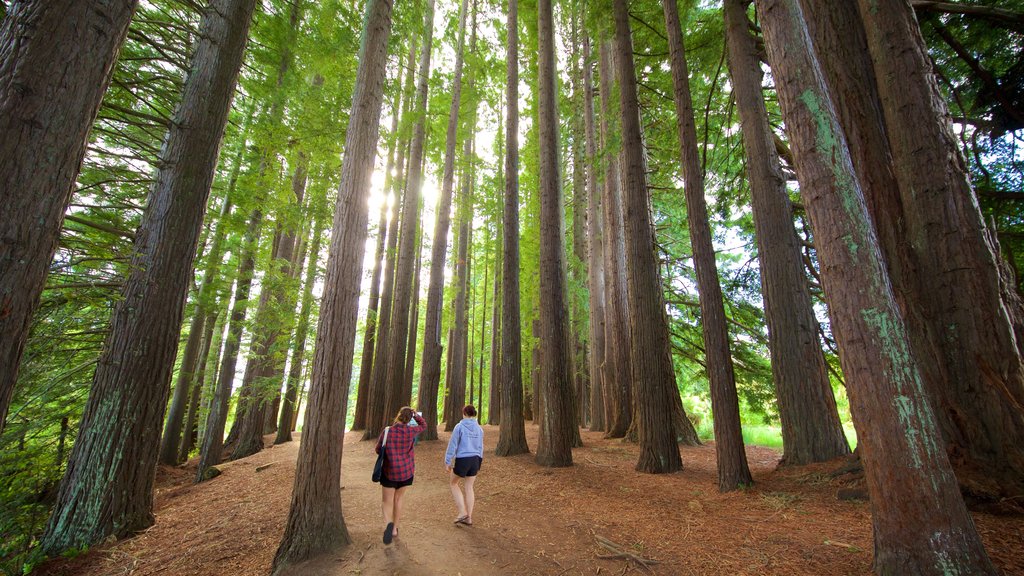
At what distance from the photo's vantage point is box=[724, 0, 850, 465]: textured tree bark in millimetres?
5871

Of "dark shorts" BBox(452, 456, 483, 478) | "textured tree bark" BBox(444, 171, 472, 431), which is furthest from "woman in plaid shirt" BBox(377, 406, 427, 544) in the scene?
"textured tree bark" BBox(444, 171, 472, 431)

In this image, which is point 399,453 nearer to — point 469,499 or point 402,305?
point 469,499

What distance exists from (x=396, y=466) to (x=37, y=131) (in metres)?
4.11

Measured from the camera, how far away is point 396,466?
452 centimetres

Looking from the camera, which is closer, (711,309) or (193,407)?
(711,309)

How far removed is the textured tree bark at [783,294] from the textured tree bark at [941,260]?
179 centimetres

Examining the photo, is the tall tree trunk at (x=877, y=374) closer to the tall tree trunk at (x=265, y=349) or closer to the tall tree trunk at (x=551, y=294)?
the tall tree trunk at (x=551, y=294)

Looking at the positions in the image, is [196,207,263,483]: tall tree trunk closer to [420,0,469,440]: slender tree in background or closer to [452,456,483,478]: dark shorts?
[420,0,469,440]: slender tree in background

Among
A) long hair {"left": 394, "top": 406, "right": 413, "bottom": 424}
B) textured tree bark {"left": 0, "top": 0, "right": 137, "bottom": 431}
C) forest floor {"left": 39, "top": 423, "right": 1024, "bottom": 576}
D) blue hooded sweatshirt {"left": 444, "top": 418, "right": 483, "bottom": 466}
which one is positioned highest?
textured tree bark {"left": 0, "top": 0, "right": 137, "bottom": 431}

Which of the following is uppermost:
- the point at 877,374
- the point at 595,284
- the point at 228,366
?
the point at 595,284

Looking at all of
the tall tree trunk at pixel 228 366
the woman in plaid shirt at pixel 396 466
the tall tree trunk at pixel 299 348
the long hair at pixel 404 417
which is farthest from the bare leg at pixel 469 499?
the tall tree trunk at pixel 299 348

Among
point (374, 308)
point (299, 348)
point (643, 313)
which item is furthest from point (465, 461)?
point (374, 308)

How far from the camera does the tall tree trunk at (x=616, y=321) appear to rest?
1075 centimetres

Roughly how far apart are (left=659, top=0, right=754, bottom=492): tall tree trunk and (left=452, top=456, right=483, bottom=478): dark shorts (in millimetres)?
3600
